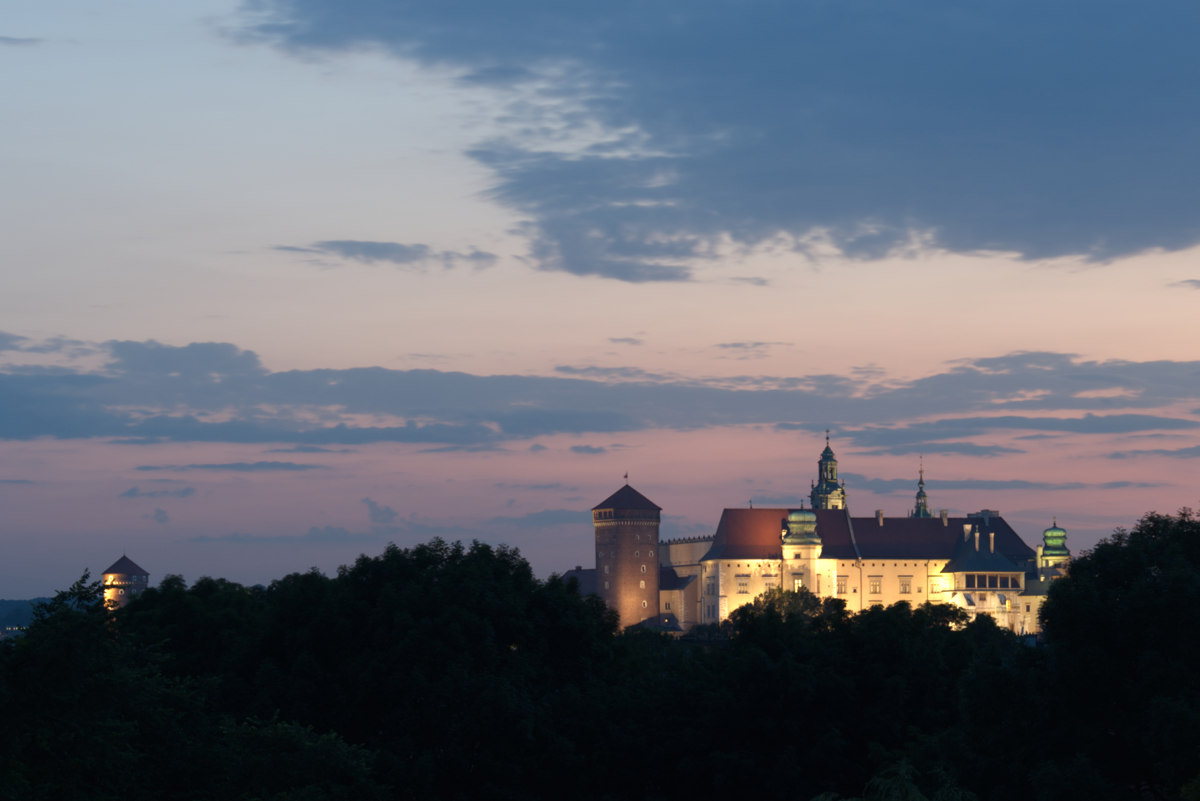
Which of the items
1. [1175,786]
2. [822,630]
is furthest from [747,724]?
[1175,786]

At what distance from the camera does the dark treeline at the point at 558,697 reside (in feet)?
133

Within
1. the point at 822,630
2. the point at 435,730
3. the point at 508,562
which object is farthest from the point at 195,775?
the point at 822,630

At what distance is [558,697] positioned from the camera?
56344 mm

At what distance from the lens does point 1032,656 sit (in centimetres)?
4606

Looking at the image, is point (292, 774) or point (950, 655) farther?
point (950, 655)

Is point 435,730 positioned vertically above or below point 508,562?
below

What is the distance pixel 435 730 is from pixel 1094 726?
20.0m

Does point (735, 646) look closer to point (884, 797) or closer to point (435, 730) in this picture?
point (435, 730)

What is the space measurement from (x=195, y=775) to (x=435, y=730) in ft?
32.1

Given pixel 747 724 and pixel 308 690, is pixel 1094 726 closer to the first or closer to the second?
pixel 747 724

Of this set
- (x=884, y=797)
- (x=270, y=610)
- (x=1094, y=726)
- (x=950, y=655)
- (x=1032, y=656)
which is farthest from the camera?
(x=950, y=655)

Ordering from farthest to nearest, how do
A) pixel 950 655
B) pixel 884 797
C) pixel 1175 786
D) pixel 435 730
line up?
pixel 950 655 < pixel 435 730 < pixel 1175 786 < pixel 884 797

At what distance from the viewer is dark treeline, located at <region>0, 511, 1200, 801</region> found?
4041 cm

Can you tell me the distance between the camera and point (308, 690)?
5462 centimetres
